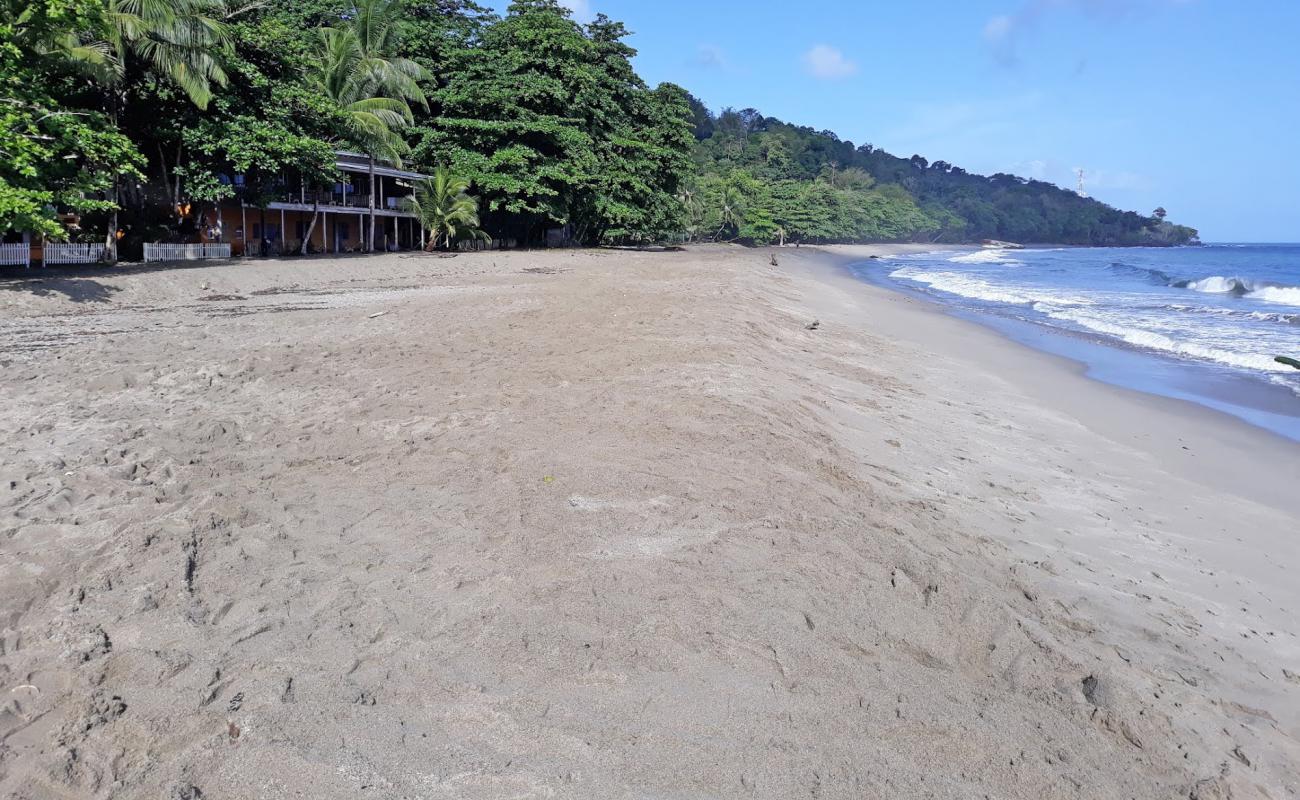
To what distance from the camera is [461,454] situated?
18.1ft

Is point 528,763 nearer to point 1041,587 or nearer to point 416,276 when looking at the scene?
point 1041,587

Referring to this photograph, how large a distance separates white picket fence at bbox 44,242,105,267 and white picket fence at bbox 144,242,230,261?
3.54ft

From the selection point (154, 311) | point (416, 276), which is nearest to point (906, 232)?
point (416, 276)

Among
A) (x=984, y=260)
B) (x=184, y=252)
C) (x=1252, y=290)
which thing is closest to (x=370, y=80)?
(x=184, y=252)

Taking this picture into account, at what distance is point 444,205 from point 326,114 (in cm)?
669

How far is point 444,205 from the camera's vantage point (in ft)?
102

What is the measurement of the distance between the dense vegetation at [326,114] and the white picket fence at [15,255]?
1052 millimetres

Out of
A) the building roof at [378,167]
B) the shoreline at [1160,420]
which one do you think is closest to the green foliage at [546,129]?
the building roof at [378,167]

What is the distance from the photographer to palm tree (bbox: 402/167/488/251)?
30.7 m

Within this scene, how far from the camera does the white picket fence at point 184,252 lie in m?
20.7

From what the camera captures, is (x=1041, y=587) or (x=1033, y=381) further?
(x=1033, y=381)

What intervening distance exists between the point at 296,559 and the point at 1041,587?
3956 millimetres

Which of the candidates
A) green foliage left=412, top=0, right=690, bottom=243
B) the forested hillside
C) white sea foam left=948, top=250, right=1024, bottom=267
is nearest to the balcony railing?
green foliage left=412, top=0, right=690, bottom=243

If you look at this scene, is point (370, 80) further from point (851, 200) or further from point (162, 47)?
point (851, 200)
